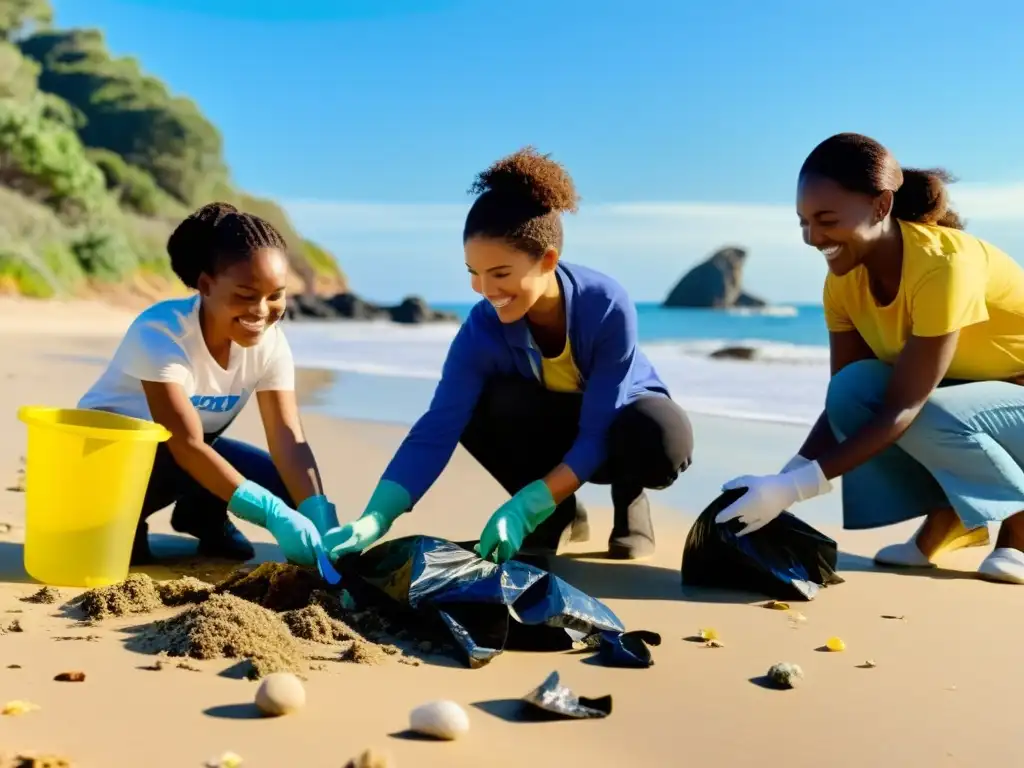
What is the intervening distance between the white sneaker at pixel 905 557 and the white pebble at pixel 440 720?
1892mm

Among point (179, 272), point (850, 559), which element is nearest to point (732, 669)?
point (850, 559)

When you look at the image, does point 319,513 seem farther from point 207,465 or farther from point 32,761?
point 32,761

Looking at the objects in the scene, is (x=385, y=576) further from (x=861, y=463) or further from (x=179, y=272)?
(x=861, y=463)

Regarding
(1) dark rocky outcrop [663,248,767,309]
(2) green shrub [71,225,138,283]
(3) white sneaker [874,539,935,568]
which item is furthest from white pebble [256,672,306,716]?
(1) dark rocky outcrop [663,248,767,309]

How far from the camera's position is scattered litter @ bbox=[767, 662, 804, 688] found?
2.21 metres

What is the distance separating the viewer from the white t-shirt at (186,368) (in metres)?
2.93

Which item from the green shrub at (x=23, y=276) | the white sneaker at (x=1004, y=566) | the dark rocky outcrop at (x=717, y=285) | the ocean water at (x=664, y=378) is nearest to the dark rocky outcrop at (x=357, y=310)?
the green shrub at (x=23, y=276)

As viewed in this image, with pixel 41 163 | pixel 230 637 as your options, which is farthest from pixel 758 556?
pixel 41 163

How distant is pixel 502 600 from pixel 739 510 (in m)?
0.83

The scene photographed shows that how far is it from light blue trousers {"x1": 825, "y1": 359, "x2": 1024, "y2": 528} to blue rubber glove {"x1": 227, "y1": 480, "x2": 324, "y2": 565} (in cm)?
158

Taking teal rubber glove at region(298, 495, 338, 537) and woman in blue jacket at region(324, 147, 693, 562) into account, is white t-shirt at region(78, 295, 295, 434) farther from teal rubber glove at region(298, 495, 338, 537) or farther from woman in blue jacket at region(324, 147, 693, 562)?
woman in blue jacket at region(324, 147, 693, 562)

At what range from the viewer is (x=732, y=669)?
232cm

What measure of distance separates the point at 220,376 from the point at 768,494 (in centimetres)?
154

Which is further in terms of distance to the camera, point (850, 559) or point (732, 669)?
point (850, 559)
